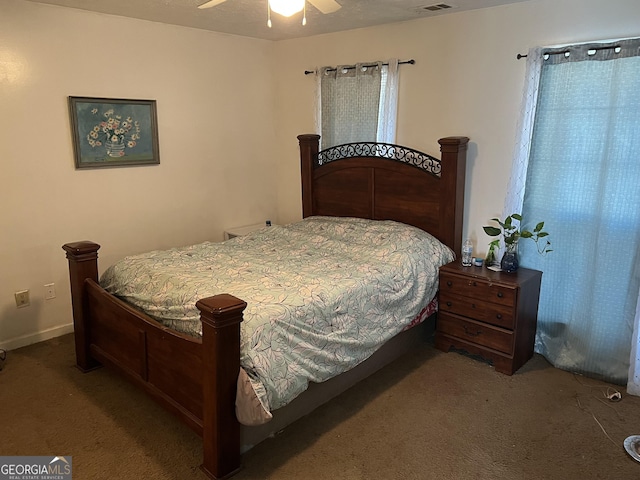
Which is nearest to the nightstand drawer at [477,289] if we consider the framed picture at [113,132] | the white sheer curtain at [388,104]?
the white sheer curtain at [388,104]

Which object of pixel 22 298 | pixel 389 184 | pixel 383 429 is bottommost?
pixel 383 429

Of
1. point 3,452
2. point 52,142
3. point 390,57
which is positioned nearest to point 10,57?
point 52,142

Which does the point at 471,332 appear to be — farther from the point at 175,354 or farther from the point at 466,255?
the point at 175,354

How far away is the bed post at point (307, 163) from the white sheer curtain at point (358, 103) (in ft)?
0.36

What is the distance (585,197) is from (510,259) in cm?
57

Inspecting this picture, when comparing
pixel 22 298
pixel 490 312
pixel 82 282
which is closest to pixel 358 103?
pixel 490 312

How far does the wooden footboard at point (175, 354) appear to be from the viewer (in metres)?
2.01

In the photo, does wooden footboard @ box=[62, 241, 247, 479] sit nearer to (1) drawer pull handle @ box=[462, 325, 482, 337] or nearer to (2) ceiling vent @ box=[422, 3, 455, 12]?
(1) drawer pull handle @ box=[462, 325, 482, 337]

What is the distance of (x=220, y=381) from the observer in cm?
203

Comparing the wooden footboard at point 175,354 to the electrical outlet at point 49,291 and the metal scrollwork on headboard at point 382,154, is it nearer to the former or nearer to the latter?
the electrical outlet at point 49,291

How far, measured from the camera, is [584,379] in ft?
9.87

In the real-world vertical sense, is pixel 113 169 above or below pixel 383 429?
above

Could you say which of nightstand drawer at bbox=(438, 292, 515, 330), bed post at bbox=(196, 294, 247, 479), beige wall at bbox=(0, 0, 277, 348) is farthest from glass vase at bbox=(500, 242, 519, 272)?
beige wall at bbox=(0, 0, 277, 348)

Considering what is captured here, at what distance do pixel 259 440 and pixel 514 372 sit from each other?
65.7 inches
